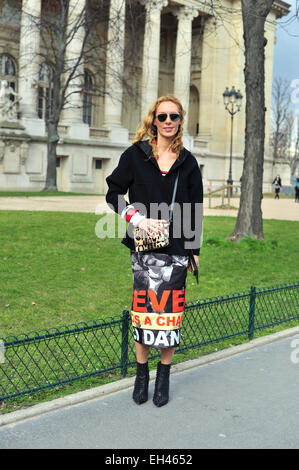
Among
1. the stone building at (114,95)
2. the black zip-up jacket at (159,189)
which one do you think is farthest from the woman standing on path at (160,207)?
the stone building at (114,95)

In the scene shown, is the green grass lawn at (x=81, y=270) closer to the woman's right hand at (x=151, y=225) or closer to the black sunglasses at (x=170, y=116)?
the woman's right hand at (x=151, y=225)

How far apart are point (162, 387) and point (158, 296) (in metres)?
0.78

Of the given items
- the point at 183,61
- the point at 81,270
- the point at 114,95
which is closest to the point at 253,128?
the point at 81,270

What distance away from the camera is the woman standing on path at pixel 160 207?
4.68 meters

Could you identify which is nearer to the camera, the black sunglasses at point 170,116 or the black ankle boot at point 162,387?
the black sunglasses at point 170,116

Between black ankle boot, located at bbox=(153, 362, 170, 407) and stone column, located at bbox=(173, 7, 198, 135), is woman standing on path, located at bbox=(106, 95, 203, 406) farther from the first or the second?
stone column, located at bbox=(173, 7, 198, 135)

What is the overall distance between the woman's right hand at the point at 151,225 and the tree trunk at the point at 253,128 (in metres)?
9.55

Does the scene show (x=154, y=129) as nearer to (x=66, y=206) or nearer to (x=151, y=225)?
(x=151, y=225)

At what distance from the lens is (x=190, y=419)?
181 inches

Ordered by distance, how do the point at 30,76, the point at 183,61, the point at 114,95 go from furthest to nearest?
the point at 183,61 → the point at 114,95 → the point at 30,76

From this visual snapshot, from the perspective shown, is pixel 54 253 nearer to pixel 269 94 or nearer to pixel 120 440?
pixel 120 440

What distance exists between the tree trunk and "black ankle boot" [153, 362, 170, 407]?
9.18 m

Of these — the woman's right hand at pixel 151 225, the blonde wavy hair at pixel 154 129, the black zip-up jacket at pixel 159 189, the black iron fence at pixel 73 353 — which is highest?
the blonde wavy hair at pixel 154 129

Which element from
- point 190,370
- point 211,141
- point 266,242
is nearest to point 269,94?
point 211,141
